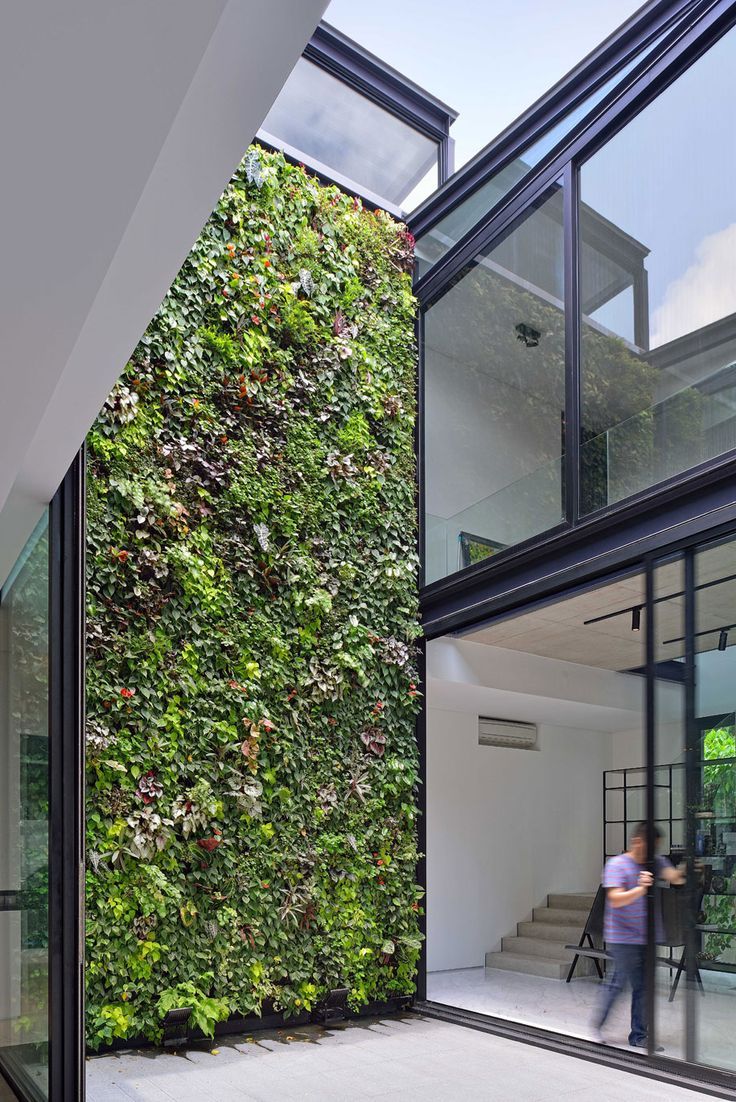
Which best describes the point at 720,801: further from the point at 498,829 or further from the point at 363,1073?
the point at 498,829

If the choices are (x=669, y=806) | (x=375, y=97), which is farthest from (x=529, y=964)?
(x=375, y=97)

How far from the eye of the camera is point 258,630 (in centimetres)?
614

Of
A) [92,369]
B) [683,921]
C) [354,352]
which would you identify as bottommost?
[683,921]

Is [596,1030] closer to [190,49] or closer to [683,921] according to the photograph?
[683,921]

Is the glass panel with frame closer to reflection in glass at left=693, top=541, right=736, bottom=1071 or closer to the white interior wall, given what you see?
reflection in glass at left=693, top=541, right=736, bottom=1071

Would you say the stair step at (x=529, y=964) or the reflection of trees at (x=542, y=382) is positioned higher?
the reflection of trees at (x=542, y=382)

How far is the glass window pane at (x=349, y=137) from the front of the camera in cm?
721

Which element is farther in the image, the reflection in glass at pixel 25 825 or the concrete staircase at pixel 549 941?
the concrete staircase at pixel 549 941

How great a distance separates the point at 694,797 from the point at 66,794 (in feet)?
10.3

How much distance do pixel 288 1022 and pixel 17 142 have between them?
5.79m

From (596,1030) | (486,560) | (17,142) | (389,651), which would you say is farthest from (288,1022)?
(17,142)

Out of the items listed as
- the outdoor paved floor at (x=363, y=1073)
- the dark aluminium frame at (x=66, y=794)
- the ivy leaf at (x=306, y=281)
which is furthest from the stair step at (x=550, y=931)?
the dark aluminium frame at (x=66, y=794)

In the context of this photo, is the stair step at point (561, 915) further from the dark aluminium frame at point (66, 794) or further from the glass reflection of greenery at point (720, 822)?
the dark aluminium frame at point (66, 794)

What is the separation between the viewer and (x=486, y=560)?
644 cm
